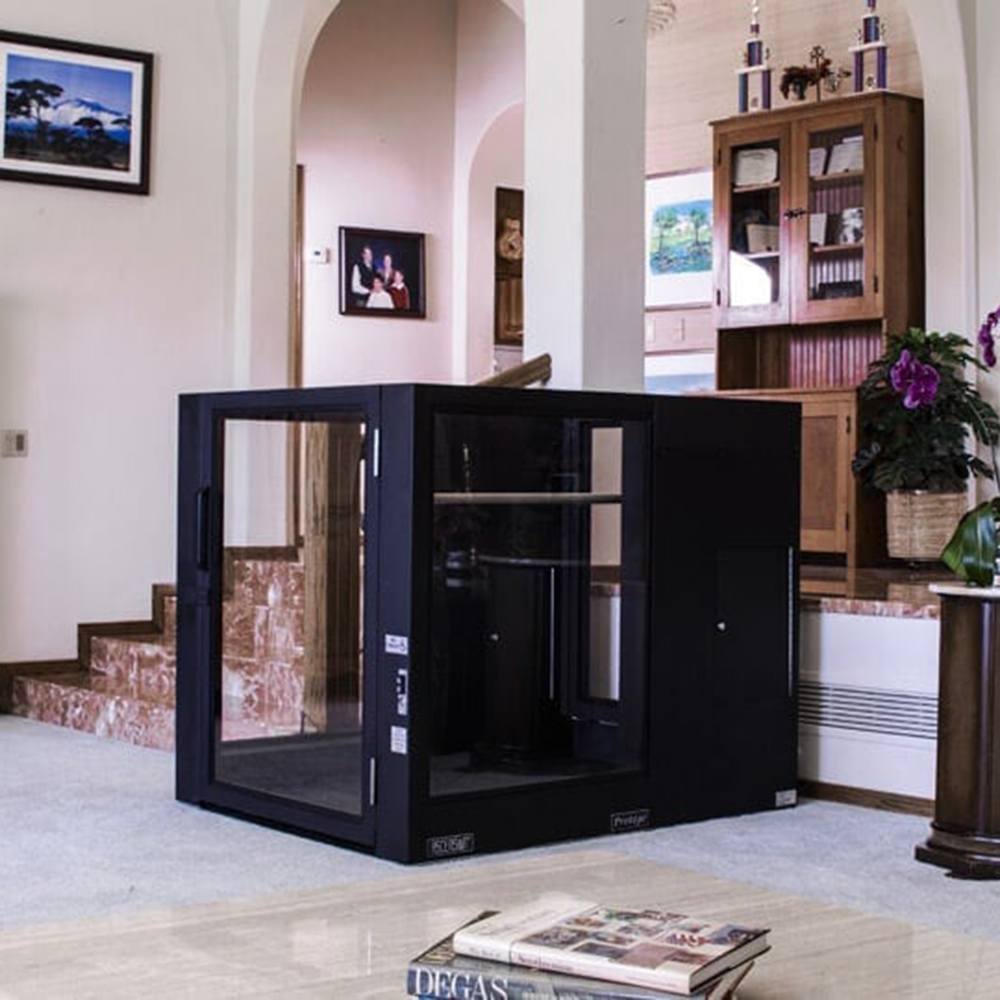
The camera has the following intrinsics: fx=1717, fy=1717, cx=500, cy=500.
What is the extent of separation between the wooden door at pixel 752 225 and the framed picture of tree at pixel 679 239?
→ 31.5 inches

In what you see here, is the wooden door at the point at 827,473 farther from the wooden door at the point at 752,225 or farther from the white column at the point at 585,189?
the white column at the point at 585,189

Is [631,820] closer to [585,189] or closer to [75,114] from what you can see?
[585,189]

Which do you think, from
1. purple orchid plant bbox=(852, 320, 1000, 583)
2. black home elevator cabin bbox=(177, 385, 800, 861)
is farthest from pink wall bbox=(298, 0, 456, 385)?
black home elevator cabin bbox=(177, 385, 800, 861)

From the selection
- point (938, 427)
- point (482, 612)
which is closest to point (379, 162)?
point (938, 427)

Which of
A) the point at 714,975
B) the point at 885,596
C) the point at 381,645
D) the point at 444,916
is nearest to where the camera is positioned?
the point at 714,975


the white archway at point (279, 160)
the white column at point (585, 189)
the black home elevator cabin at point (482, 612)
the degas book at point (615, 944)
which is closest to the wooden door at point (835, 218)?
the white archway at point (279, 160)

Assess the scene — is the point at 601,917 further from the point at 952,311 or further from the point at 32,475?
the point at 952,311

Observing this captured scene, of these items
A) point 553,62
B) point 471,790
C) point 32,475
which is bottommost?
point 471,790

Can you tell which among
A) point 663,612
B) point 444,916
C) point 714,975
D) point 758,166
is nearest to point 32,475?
point 663,612

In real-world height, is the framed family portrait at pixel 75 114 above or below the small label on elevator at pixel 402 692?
above

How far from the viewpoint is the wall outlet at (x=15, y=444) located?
698 cm

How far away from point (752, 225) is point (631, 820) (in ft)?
15.1

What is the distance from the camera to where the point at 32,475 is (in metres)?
7.04

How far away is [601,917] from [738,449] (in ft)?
11.2
